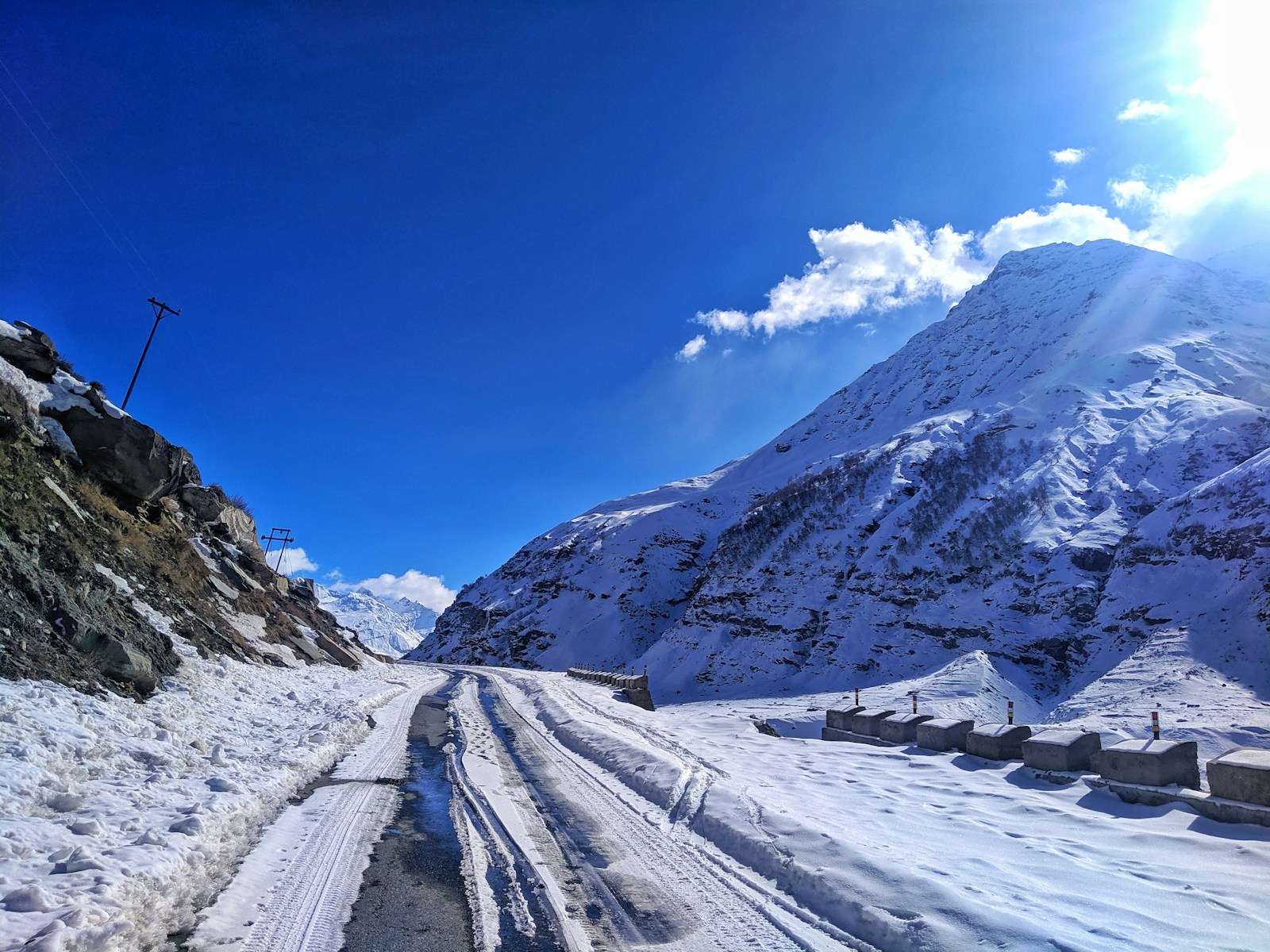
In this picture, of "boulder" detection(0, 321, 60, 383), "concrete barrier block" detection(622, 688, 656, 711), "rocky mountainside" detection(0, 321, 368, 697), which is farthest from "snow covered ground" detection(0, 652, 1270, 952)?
"concrete barrier block" detection(622, 688, 656, 711)

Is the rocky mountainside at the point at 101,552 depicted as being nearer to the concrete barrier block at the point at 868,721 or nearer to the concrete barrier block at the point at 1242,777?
the concrete barrier block at the point at 1242,777

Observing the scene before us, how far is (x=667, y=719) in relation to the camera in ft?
59.9

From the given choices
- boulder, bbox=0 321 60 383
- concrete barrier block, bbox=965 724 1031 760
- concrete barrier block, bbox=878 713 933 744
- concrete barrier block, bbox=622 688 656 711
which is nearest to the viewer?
concrete barrier block, bbox=965 724 1031 760

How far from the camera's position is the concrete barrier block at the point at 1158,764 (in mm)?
8320

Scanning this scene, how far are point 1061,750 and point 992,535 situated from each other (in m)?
43.7

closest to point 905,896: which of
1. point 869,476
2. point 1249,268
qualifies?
point 869,476

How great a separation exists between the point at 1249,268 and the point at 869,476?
359ft

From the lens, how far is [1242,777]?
7.21m

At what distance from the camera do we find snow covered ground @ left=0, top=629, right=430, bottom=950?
3.77 metres

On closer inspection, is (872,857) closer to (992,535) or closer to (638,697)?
(638,697)

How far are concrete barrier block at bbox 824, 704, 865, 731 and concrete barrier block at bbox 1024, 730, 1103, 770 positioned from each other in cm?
564

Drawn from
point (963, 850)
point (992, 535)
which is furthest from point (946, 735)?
point (992, 535)

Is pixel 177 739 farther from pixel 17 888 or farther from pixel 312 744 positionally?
pixel 17 888

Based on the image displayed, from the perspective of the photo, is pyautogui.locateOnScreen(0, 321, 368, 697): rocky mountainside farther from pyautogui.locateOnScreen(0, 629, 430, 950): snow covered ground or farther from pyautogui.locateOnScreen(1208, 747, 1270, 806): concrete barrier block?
pyautogui.locateOnScreen(1208, 747, 1270, 806): concrete barrier block
